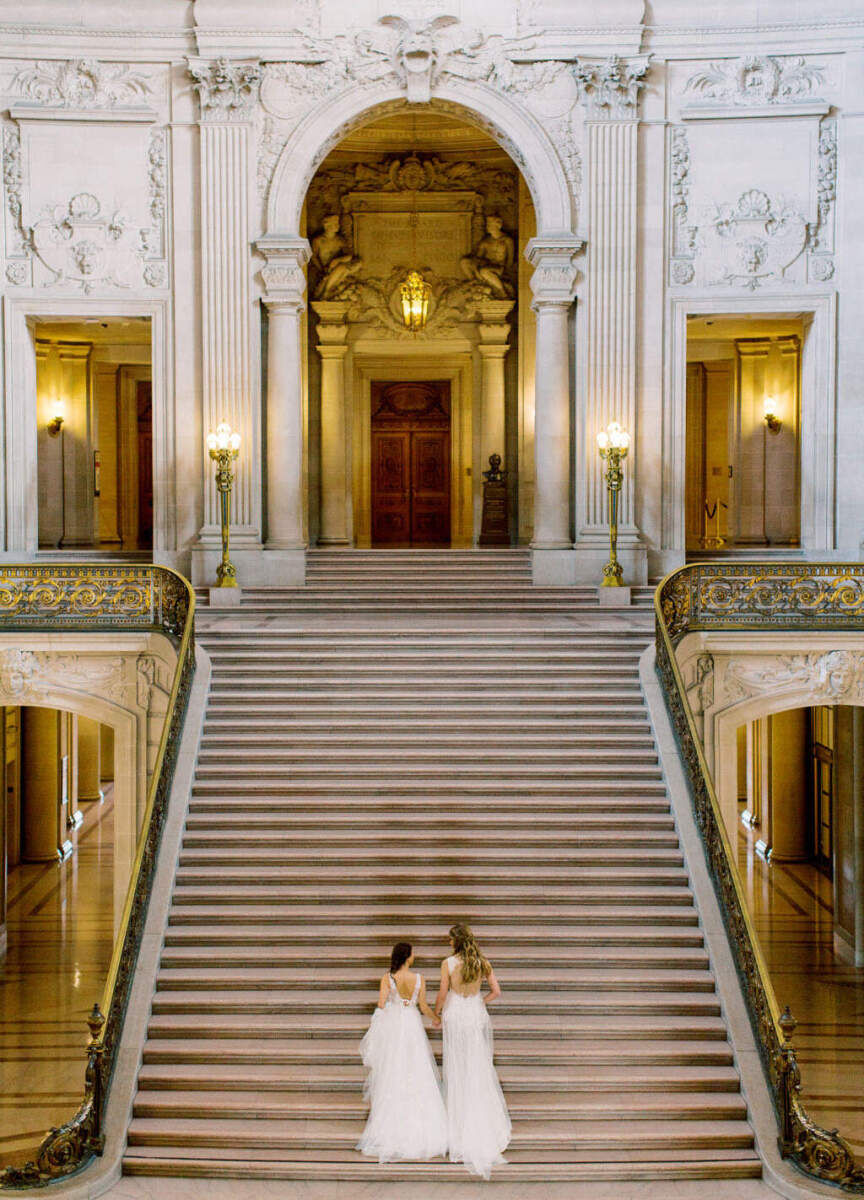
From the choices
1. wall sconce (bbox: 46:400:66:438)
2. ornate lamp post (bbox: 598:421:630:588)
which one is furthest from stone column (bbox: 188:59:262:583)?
wall sconce (bbox: 46:400:66:438)

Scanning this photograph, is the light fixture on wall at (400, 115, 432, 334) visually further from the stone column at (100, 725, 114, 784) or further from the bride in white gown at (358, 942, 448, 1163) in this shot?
the bride in white gown at (358, 942, 448, 1163)

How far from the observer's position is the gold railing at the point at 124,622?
873 centimetres

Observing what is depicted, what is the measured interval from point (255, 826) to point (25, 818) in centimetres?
994

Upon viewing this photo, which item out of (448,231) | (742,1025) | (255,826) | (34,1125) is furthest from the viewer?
(448,231)

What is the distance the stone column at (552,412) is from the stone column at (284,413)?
Result: 123 inches

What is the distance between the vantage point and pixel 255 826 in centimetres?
1069

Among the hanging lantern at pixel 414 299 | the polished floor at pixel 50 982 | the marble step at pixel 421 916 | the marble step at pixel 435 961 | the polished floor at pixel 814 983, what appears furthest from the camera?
the hanging lantern at pixel 414 299

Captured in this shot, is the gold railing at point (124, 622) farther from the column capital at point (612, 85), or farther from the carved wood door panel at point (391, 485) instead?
the carved wood door panel at point (391, 485)

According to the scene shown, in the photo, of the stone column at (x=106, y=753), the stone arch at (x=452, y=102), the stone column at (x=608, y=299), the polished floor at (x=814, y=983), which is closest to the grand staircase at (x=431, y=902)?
the polished floor at (x=814, y=983)

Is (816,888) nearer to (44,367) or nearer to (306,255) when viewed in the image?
(306,255)

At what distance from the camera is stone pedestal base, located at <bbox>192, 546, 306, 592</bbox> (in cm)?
1683

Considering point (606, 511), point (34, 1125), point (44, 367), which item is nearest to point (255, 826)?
point (34, 1125)

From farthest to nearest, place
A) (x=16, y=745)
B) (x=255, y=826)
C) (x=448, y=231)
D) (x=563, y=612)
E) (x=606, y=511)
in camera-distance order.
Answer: (x=448, y=231) → (x=16, y=745) → (x=606, y=511) → (x=563, y=612) → (x=255, y=826)

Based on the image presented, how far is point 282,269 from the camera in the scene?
55.2ft
